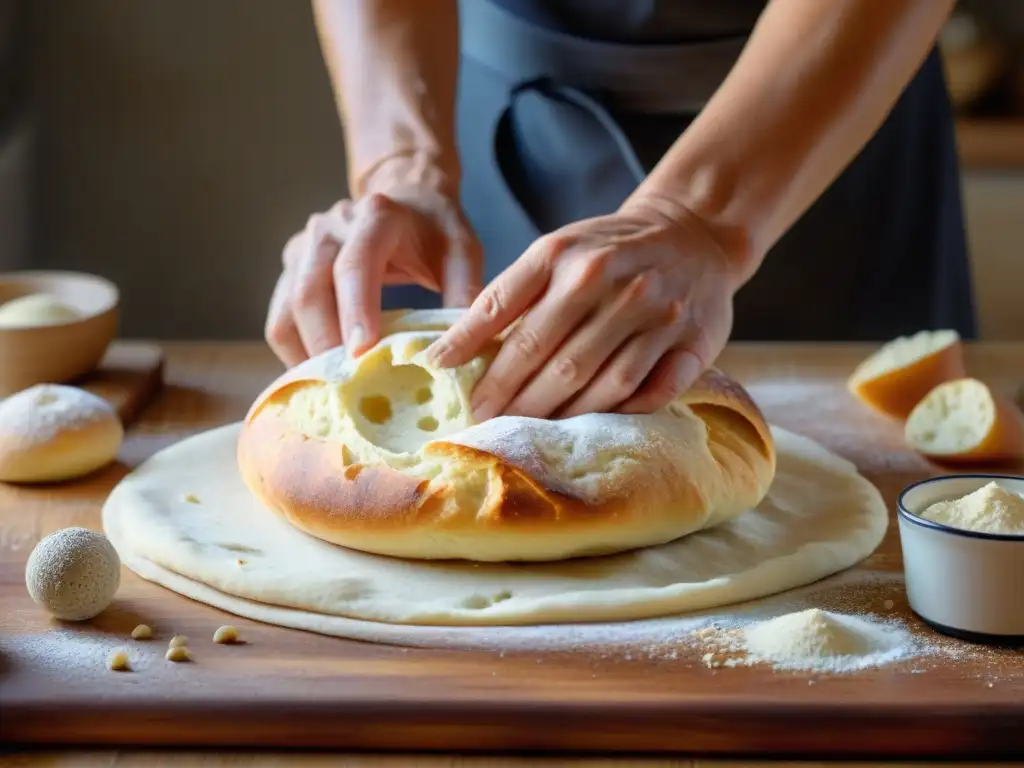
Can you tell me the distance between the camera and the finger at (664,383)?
→ 1.38 m

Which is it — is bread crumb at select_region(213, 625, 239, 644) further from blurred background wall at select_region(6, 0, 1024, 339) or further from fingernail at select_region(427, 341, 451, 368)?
blurred background wall at select_region(6, 0, 1024, 339)

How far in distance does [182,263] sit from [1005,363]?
2.32m

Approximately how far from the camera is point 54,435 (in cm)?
154

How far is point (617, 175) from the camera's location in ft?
6.68

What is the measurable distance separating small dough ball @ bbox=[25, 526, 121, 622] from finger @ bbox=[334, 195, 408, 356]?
0.39 meters

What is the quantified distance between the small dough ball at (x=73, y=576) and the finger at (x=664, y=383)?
1.80 feet

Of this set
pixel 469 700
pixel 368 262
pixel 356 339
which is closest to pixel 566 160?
pixel 368 262

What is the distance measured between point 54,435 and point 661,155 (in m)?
1.01

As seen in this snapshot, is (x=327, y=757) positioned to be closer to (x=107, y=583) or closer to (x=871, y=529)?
(x=107, y=583)

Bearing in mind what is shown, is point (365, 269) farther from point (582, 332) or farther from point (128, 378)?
point (128, 378)

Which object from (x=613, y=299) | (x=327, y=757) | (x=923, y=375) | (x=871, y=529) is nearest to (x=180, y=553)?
(x=327, y=757)

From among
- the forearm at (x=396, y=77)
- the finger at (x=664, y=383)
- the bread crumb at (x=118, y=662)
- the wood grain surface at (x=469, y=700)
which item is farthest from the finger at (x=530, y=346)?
the forearm at (x=396, y=77)

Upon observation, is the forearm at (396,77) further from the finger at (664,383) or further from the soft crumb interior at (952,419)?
the soft crumb interior at (952,419)

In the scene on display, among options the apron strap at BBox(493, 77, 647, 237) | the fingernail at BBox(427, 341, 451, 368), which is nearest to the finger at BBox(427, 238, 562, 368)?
the fingernail at BBox(427, 341, 451, 368)
